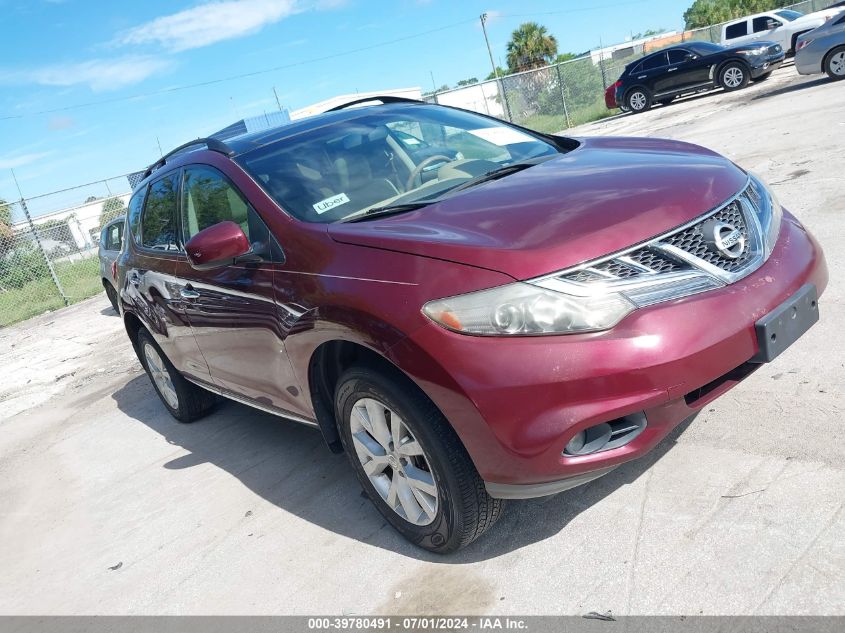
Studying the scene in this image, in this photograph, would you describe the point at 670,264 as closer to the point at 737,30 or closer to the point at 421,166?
the point at 421,166

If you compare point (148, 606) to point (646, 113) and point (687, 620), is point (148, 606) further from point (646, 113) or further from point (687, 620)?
point (646, 113)

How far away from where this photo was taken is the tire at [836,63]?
13.5 m

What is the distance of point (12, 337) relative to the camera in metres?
12.2

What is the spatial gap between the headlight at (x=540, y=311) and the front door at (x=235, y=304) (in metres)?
1.17

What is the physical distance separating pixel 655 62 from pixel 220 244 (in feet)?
63.2

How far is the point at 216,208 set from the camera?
12.4 feet

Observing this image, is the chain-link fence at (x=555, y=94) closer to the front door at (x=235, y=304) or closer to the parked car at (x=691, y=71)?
the parked car at (x=691, y=71)

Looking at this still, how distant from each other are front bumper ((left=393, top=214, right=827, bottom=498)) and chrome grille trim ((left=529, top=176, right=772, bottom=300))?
84 mm

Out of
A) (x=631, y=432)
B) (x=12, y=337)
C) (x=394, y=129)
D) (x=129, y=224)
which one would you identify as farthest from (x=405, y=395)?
(x=12, y=337)

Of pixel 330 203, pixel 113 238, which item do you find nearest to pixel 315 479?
pixel 330 203

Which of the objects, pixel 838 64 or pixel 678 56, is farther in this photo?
pixel 678 56

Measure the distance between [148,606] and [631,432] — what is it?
2.18 metres

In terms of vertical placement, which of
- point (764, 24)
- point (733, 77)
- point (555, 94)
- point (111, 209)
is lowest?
point (733, 77)

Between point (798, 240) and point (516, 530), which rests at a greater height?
point (798, 240)
